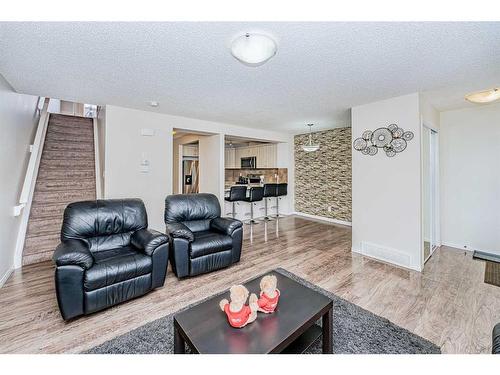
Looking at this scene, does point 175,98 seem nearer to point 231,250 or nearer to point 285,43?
point 285,43

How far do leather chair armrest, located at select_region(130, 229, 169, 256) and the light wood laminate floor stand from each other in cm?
50

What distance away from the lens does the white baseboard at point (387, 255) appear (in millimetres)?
2985

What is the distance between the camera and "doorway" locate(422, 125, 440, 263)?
3245mm

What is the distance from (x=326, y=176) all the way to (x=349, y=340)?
15.2 feet

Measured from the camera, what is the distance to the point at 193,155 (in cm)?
695

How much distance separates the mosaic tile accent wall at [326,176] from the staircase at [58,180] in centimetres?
509

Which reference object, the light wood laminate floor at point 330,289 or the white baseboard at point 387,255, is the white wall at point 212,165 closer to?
the light wood laminate floor at point 330,289

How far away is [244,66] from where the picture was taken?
2.23 m

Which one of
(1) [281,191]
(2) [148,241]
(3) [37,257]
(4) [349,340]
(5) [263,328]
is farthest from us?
(1) [281,191]

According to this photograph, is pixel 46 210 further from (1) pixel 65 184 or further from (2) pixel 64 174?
(2) pixel 64 174

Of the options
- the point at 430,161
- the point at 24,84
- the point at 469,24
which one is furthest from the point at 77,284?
the point at 430,161

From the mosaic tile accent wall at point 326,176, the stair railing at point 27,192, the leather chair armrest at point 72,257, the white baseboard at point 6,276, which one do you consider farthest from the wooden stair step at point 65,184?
the mosaic tile accent wall at point 326,176

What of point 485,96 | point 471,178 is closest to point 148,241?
A: point 485,96

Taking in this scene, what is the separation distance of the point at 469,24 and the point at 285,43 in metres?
1.31
